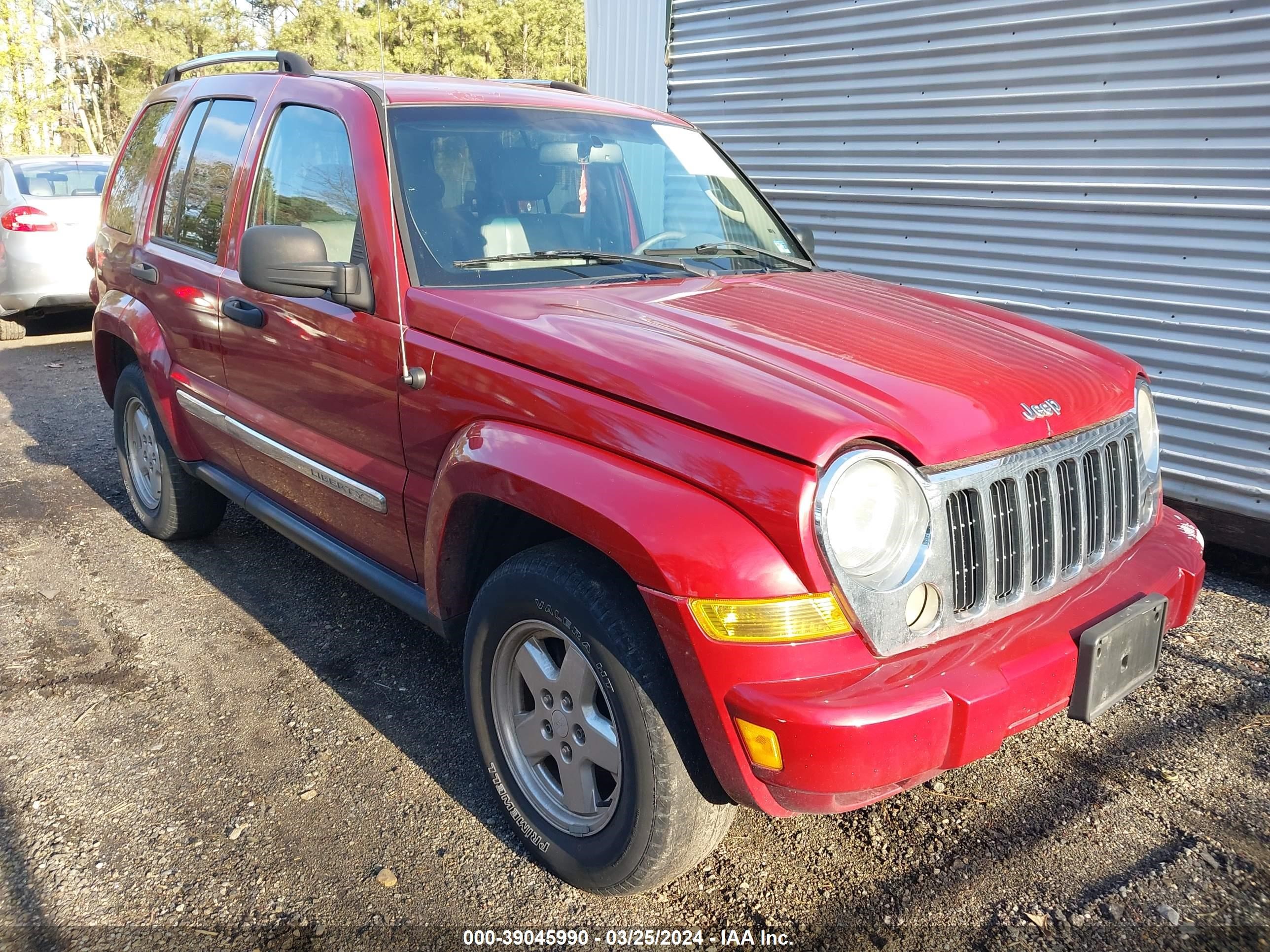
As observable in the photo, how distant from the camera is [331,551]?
3.29 meters

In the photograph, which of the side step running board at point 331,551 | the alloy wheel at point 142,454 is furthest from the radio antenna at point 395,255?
the alloy wheel at point 142,454

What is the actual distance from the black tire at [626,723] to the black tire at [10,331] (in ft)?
31.0

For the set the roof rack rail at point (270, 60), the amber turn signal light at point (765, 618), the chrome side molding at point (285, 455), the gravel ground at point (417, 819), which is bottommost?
the gravel ground at point (417, 819)

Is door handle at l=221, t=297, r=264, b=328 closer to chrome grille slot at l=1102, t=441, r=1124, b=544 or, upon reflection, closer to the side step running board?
the side step running board

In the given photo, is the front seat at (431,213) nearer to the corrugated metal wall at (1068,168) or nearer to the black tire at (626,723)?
the black tire at (626,723)

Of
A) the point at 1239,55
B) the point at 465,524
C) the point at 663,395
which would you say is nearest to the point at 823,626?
the point at 663,395

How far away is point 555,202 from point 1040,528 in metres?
1.77

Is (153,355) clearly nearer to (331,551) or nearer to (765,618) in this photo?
(331,551)

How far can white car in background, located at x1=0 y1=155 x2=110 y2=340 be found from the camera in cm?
909

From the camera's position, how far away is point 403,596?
9.64ft

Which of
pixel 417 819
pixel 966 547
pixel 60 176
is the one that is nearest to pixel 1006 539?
pixel 966 547

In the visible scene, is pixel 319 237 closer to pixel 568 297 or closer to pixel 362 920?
pixel 568 297

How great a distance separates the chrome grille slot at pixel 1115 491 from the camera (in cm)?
255

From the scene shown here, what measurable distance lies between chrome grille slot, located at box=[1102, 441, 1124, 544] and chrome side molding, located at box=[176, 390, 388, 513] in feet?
6.52
